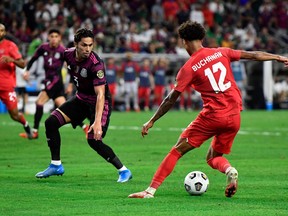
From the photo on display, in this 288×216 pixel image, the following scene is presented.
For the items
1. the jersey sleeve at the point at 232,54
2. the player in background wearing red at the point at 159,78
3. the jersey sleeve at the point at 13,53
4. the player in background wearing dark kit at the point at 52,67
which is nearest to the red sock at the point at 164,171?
the jersey sleeve at the point at 232,54

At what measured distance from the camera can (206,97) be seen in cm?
1162

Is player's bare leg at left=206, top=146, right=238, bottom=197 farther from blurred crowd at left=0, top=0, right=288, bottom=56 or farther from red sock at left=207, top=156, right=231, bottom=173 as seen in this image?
blurred crowd at left=0, top=0, right=288, bottom=56

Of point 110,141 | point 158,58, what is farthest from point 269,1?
point 110,141

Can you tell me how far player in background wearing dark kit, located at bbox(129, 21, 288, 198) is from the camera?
37.3 ft

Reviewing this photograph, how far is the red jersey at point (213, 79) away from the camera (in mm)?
11359

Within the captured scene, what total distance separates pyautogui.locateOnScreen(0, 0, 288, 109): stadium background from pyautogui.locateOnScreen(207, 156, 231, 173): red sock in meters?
23.4

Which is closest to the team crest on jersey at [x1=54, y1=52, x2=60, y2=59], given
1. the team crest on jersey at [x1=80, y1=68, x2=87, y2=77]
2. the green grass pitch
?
the green grass pitch

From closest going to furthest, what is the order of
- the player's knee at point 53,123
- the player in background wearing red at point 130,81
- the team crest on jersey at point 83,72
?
1. the team crest on jersey at point 83,72
2. the player's knee at point 53,123
3. the player in background wearing red at point 130,81

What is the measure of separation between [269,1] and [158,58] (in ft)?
25.3

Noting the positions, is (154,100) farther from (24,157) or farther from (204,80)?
(204,80)

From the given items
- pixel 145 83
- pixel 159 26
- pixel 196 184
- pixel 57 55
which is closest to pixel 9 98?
pixel 57 55

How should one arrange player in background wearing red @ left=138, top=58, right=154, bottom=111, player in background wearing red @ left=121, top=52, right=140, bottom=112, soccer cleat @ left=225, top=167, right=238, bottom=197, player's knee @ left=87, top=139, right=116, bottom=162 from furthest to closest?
1. player in background wearing red @ left=138, top=58, right=154, bottom=111
2. player in background wearing red @ left=121, top=52, right=140, bottom=112
3. player's knee @ left=87, top=139, right=116, bottom=162
4. soccer cleat @ left=225, top=167, right=238, bottom=197

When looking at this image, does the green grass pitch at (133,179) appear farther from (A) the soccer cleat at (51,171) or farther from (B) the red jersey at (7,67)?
(B) the red jersey at (7,67)

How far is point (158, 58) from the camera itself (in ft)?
128
